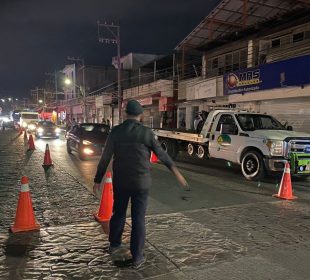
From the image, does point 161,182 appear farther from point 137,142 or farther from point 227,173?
point 137,142

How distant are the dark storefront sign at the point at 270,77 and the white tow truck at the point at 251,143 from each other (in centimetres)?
554

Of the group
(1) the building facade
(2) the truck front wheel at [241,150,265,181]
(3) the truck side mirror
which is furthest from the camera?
(1) the building facade

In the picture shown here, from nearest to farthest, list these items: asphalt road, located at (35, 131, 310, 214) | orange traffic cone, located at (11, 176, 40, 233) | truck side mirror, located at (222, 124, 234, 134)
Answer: orange traffic cone, located at (11, 176, 40, 233)
asphalt road, located at (35, 131, 310, 214)
truck side mirror, located at (222, 124, 234, 134)

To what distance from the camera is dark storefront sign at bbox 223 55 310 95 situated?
16688 mm

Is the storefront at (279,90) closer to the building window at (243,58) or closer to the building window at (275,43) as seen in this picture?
the building window at (243,58)

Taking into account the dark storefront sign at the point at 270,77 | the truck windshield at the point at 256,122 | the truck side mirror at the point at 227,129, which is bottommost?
the truck side mirror at the point at 227,129

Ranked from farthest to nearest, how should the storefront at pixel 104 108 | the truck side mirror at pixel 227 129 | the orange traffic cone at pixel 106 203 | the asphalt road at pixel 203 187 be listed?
the storefront at pixel 104 108 → the truck side mirror at pixel 227 129 → the asphalt road at pixel 203 187 → the orange traffic cone at pixel 106 203

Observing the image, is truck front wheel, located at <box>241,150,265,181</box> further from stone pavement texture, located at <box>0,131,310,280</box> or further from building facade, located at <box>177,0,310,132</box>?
building facade, located at <box>177,0,310,132</box>

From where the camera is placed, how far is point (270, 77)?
736 inches

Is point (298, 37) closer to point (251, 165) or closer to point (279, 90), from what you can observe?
point (279, 90)

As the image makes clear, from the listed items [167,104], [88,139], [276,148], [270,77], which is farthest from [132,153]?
[167,104]

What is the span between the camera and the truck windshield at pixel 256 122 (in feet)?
38.7

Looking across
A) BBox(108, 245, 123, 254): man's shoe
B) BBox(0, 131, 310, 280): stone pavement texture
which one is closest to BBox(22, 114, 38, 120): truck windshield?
BBox(0, 131, 310, 280): stone pavement texture

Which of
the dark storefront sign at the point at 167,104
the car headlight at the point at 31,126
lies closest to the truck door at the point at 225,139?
the dark storefront sign at the point at 167,104
